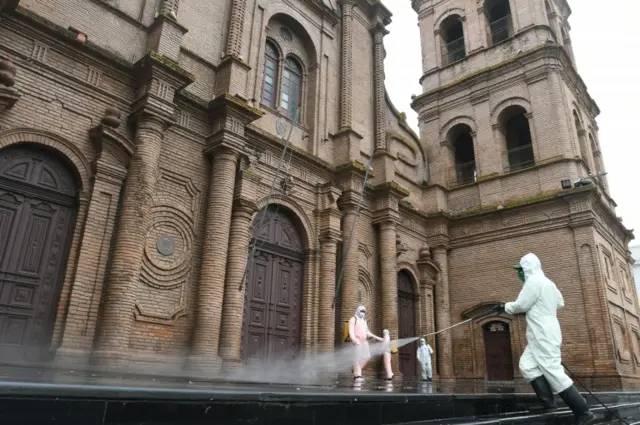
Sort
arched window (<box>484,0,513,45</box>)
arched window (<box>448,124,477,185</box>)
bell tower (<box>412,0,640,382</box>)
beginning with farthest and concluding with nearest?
1. arched window (<box>484,0,513,45</box>)
2. arched window (<box>448,124,477,185</box>)
3. bell tower (<box>412,0,640,382</box>)

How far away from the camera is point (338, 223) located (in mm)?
13836

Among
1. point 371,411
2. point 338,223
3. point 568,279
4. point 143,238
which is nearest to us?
point 371,411

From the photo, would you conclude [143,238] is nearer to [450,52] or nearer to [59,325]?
[59,325]

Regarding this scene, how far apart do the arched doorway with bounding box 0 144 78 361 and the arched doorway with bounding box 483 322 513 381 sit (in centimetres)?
1406

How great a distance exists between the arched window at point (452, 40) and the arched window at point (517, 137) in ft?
12.5

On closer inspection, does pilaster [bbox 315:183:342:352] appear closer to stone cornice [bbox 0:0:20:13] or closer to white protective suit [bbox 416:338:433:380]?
white protective suit [bbox 416:338:433:380]

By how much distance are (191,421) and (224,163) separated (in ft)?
27.1

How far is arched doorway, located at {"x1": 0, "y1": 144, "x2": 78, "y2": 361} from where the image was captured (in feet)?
26.5

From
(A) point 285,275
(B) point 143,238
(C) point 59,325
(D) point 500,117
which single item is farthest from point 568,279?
(C) point 59,325

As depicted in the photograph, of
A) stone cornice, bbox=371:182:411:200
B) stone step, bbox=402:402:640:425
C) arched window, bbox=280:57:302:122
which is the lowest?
stone step, bbox=402:402:640:425

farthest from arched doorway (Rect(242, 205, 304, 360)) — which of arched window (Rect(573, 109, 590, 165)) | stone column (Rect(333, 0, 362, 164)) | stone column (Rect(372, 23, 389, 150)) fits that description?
arched window (Rect(573, 109, 590, 165))

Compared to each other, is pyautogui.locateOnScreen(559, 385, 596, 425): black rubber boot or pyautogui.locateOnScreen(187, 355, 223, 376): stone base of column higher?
pyautogui.locateOnScreen(187, 355, 223, 376): stone base of column

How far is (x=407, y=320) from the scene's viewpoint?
652 inches

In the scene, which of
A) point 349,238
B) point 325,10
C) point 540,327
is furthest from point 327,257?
point 325,10
